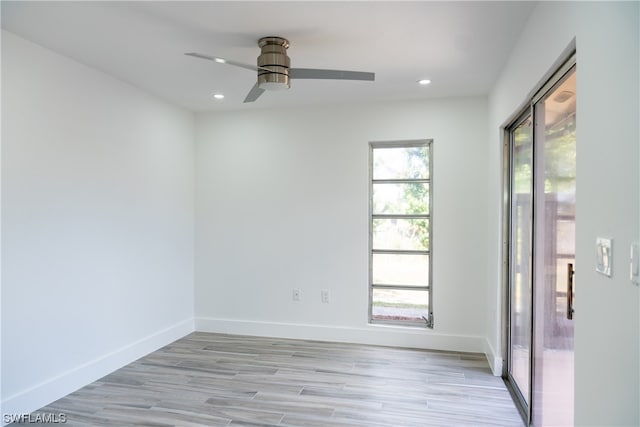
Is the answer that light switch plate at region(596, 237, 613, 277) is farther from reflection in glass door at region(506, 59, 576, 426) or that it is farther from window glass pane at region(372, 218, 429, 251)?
window glass pane at region(372, 218, 429, 251)

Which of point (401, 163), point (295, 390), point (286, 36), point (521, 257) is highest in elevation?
point (286, 36)

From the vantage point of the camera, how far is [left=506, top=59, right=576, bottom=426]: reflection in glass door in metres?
1.83

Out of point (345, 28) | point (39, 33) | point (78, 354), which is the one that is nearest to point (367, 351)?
point (78, 354)

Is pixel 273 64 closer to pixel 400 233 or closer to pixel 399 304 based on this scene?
pixel 400 233

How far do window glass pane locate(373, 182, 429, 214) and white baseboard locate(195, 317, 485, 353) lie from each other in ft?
4.01

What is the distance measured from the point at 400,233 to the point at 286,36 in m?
2.36

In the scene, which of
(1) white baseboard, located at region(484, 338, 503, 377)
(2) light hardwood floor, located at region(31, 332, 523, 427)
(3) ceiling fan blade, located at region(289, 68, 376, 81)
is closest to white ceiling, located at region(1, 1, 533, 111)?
(3) ceiling fan blade, located at region(289, 68, 376, 81)

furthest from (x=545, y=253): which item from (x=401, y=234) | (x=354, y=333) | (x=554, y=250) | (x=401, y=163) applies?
A: (x=354, y=333)

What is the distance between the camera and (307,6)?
2.15 meters

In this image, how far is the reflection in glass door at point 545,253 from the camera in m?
1.83

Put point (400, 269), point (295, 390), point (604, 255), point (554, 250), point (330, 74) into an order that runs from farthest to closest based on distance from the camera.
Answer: point (400, 269), point (295, 390), point (330, 74), point (554, 250), point (604, 255)

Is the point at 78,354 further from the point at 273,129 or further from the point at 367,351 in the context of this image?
the point at 273,129

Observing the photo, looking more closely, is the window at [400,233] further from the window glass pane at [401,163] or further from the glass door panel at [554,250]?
the glass door panel at [554,250]

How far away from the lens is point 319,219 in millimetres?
4227
